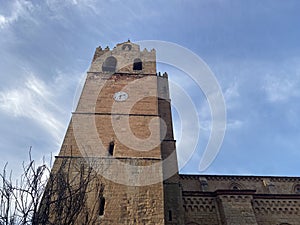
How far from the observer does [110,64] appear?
19359 mm

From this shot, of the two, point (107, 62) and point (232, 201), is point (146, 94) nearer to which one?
point (107, 62)

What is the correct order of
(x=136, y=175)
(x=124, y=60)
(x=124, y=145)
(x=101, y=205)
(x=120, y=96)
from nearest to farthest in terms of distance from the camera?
(x=101, y=205) < (x=136, y=175) < (x=124, y=145) < (x=120, y=96) < (x=124, y=60)

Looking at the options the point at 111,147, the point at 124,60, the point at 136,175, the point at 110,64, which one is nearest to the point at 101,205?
the point at 136,175

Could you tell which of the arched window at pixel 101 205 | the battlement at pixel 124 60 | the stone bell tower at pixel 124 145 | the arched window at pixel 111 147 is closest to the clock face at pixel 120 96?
the stone bell tower at pixel 124 145

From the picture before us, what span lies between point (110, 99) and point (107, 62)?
18.1 ft

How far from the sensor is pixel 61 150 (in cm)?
1156

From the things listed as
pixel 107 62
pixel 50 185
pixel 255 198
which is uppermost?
pixel 107 62

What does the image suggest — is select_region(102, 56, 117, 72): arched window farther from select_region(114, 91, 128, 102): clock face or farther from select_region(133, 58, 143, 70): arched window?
select_region(114, 91, 128, 102): clock face

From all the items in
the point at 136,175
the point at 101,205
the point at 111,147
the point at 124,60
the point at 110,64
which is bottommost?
the point at 101,205

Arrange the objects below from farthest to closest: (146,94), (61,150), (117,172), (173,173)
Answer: (146,94), (173,173), (61,150), (117,172)

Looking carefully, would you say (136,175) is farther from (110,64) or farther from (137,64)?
(137,64)

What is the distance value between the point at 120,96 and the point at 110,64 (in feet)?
16.6

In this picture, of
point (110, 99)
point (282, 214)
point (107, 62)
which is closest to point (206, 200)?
point (282, 214)

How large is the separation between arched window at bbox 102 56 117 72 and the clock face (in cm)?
371
